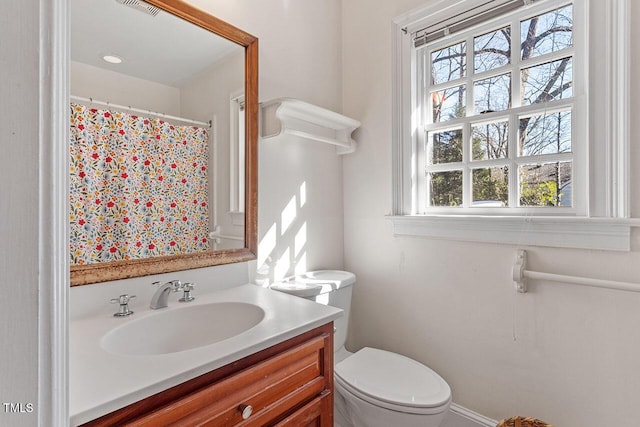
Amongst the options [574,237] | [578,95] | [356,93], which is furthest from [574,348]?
[356,93]

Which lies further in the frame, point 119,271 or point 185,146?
point 185,146

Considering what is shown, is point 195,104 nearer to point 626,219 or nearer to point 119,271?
point 119,271

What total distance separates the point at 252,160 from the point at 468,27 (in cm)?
120

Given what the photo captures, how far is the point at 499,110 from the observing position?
1.49 meters

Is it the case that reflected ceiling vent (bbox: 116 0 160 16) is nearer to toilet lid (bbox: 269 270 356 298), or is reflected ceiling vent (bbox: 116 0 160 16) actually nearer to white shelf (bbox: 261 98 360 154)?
white shelf (bbox: 261 98 360 154)

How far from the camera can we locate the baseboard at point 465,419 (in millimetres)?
1454

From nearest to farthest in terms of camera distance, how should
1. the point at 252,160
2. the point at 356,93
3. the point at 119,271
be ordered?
1. the point at 119,271
2. the point at 252,160
3. the point at 356,93

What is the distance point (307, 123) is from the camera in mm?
1658

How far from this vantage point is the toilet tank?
1.45m

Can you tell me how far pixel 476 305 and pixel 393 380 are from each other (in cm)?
52

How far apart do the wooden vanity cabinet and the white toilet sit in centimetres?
24

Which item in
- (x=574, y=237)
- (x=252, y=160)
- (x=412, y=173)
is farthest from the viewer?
(x=412, y=173)
